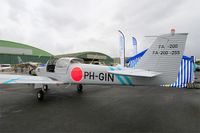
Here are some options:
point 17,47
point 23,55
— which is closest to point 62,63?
point 23,55

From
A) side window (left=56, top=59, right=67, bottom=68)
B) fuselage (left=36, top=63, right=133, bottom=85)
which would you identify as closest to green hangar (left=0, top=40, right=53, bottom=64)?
side window (left=56, top=59, right=67, bottom=68)

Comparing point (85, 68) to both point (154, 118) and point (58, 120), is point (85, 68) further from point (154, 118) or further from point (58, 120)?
point (154, 118)

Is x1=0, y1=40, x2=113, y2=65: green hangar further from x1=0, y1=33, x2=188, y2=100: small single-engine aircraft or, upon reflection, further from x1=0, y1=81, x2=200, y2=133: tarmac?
x1=0, y1=81, x2=200, y2=133: tarmac

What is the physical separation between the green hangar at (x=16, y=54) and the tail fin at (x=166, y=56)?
42248mm

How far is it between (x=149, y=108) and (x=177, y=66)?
1907mm

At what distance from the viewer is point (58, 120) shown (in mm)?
4023

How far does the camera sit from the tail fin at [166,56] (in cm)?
445

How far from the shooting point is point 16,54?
45844mm

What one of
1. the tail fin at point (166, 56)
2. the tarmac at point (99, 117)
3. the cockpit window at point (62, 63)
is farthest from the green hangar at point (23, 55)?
the tail fin at point (166, 56)

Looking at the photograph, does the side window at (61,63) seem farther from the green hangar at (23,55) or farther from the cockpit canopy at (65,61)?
the green hangar at (23,55)

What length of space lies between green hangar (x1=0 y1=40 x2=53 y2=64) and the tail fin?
42.2 meters

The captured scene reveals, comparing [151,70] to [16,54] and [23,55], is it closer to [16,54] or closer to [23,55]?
[23,55]

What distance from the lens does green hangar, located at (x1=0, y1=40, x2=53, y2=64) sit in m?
42.7

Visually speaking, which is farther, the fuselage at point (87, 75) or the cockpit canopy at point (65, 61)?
the cockpit canopy at point (65, 61)
